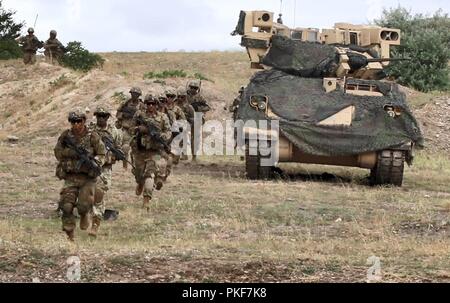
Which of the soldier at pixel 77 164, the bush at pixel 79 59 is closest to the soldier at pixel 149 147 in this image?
the soldier at pixel 77 164

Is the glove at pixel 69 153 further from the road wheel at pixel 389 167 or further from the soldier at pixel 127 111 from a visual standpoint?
the road wheel at pixel 389 167

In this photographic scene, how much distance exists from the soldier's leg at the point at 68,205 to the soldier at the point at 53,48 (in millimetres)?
21921

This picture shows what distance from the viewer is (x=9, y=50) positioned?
3428 cm

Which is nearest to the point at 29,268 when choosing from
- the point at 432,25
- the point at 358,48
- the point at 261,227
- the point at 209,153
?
the point at 261,227

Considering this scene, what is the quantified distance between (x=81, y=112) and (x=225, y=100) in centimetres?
1775

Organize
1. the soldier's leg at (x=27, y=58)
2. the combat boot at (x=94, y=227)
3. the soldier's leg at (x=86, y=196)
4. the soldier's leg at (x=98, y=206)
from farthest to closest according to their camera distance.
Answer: the soldier's leg at (x=27, y=58) → the combat boot at (x=94, y=227) → the soldier's leg at (x=98, y=206) → the soldier's leg at (x=86, y=196)

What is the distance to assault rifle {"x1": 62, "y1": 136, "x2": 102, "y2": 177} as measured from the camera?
10.0 m

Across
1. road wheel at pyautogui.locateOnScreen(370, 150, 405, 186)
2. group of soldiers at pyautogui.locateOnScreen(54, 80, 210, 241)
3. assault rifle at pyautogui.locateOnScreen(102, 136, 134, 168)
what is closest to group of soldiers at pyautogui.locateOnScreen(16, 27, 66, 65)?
group of soldiers at pyautogui.locateOnScreen(54, 80, 210, 241)

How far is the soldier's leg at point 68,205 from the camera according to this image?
1023 centimetres

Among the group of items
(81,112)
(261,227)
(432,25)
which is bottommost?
(261,227)

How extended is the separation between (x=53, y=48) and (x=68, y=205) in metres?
22.4

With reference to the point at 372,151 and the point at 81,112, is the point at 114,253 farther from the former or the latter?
the point at 372,151

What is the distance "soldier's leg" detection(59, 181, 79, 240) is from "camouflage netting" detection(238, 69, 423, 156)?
6487mm
